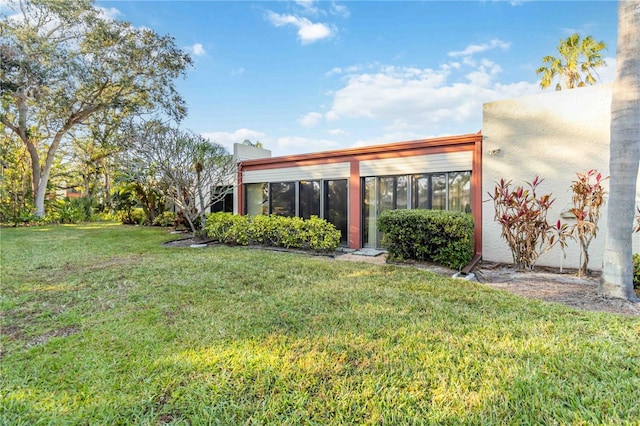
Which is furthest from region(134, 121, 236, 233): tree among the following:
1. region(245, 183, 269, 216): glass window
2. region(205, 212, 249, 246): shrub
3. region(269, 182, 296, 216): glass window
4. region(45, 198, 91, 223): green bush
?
region(45, 198, 91, 223): green bush

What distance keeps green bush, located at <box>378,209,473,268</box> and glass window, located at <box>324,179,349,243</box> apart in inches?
93.9

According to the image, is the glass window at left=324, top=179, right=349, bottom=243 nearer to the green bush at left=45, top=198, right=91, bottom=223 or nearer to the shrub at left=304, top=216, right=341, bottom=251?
the shrub at left=304, top=216, right=341, bottom=251

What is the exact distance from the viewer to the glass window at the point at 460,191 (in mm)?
7398

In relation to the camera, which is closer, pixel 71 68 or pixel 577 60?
pixel 71 68

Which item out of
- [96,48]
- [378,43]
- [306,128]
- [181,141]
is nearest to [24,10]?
[96,48]

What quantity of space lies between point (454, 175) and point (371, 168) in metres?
2.22

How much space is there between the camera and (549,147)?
21.1ft

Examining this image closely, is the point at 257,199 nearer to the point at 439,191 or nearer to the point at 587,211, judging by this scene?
the point at 439,191

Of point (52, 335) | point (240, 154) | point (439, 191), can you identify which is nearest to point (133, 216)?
point (240, 154)

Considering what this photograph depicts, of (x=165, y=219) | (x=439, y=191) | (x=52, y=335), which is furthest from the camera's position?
(x=165, y=219)

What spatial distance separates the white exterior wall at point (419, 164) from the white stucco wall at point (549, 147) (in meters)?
0.51

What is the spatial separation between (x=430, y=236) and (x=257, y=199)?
689cm

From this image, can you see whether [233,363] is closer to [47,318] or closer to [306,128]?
[47,318]

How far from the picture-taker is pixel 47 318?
359 centimetres
